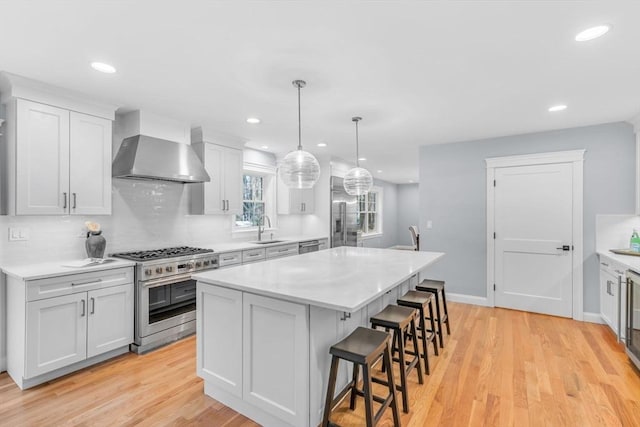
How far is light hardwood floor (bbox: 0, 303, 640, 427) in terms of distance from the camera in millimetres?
2082

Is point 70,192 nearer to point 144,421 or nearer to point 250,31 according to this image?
point 144,421

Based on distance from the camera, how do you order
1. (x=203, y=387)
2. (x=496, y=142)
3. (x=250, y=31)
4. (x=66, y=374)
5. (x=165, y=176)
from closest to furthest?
(x=250, y=31) → (x=203, y=387) → (x=66, y=374) → (x=165, y=176) → (x=496, y=142)

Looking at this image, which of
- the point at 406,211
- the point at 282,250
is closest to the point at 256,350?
the point at 282,250

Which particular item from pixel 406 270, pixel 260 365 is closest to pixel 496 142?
pixel 406 270

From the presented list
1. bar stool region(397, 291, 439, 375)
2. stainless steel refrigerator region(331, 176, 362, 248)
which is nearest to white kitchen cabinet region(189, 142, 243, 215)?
stainless steel refrigerator region(331, 176, 362, 248)

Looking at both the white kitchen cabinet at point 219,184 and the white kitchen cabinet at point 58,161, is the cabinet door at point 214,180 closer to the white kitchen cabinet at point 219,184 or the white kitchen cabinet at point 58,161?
the white kitchen cabinet at point 219,184

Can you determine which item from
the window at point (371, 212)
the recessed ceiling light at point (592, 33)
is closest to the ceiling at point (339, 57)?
the recessed ceiling light at point (592, 33)

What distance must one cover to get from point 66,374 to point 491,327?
4.24 m

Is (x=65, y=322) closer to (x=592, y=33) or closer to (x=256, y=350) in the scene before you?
(x=256, y=350)

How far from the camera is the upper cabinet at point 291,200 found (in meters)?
5.65

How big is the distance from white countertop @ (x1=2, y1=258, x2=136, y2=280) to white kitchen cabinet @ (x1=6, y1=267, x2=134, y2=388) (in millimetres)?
44

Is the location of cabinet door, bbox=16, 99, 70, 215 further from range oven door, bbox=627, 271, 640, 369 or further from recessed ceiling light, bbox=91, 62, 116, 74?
range oven door, bbox=627, 271, 640, 369

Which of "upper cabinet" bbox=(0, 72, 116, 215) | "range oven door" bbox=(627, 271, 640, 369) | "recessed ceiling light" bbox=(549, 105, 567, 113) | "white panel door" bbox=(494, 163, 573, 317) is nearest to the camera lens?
"upper cabinet" bbox=(0, 72, 116, 215)

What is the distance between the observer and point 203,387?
2.45 m
